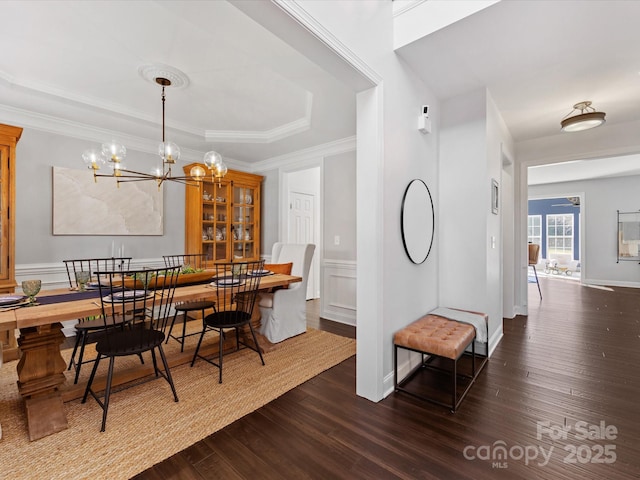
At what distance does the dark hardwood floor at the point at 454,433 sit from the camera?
5.00 feet

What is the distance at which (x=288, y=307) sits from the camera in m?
3.44

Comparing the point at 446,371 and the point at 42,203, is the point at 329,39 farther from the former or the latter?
the point at 42,203

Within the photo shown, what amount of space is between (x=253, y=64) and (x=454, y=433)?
3113 mm

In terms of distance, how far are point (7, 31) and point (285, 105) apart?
225cm

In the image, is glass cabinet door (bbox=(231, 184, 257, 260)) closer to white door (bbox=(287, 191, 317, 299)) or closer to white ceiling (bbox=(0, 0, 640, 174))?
white door (bbox=(287, 191, 317, 299))

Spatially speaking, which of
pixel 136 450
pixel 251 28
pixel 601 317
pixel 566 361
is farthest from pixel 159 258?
pixel 601 317

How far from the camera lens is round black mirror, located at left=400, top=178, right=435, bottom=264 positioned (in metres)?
2.48

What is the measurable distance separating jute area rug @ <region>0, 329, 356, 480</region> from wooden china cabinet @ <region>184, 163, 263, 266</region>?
2273mm

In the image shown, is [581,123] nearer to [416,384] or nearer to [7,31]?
[416,384]

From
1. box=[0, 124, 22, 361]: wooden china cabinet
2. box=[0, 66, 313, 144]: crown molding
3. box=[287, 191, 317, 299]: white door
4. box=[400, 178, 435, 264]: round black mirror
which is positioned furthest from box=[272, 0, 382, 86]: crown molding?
box=[287, 191, 317, 299]: white door

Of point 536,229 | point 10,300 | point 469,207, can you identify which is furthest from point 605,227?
point 10,300

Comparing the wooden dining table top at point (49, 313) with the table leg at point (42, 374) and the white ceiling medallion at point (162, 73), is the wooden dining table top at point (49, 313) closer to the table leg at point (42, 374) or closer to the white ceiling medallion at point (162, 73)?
the table leg at point (42, 374)

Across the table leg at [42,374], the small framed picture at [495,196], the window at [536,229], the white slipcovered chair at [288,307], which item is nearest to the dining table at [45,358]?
the table leg at [42,374]

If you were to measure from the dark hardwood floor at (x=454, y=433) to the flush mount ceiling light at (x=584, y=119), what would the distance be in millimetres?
2437
